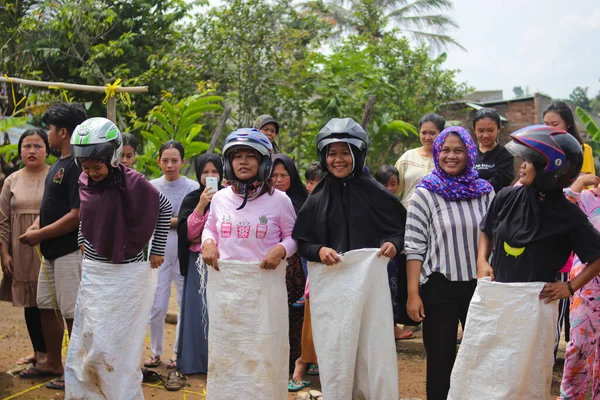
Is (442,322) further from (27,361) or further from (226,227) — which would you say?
(27,361)

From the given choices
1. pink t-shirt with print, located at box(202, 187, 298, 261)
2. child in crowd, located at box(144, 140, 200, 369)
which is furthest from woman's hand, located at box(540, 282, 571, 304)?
child in crowd, located at box(144, 140, 200, 369)

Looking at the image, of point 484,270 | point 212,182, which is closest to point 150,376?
point 212,182

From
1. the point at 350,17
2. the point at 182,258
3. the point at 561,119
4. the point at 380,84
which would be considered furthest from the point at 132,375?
the point at 350,17

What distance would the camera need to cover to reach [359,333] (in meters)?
3.89

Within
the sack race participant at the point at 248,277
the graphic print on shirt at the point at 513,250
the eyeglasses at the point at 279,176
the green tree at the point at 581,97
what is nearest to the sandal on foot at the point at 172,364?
the sack race participant at the point at 248,277

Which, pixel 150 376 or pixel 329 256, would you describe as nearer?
pixel 329 256

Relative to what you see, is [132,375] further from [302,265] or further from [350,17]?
[350,17]

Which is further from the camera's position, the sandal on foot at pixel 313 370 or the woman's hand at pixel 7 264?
the sandal on foot at pixel 313 370

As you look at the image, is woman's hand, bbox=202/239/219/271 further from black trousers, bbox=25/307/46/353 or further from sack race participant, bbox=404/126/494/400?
black trousers, bbox=25/307/46/353

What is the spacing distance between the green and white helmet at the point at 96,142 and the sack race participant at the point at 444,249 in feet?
6.53

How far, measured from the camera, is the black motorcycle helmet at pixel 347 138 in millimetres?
3932

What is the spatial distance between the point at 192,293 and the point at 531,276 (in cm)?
303

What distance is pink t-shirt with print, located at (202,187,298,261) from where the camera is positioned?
13.6ft

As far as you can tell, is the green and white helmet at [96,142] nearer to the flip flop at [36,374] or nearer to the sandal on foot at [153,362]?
the flip flop at [36,374]
